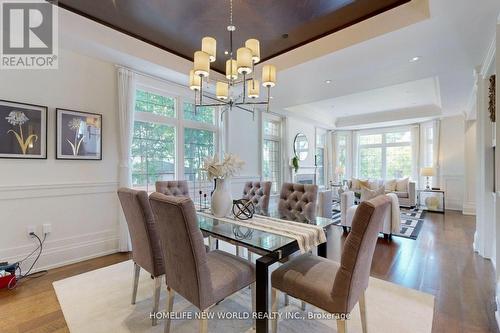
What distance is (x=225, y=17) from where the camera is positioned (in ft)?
8.47

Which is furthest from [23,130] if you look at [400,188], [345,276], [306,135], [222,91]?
[400,188]

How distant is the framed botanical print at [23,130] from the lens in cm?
249

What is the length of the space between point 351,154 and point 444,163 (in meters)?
2.85

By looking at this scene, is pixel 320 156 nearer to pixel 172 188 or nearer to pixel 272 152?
pixel 272 152

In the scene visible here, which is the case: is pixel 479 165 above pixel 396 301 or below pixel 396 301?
above

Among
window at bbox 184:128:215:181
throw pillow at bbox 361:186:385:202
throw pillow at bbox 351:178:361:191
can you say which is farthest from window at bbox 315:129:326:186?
window at bbox 184:128:215:181

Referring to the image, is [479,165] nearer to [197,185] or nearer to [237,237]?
[237,237]

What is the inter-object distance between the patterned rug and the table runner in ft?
6.06

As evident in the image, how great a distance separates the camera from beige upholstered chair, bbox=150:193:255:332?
51.9 inches

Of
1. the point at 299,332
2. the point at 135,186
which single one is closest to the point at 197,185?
the point at 135,186

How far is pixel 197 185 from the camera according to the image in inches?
171

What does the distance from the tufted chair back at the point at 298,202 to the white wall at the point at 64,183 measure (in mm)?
2427

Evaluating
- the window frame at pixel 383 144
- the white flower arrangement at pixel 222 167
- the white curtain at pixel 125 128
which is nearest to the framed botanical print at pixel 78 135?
the white curtain at pixel 125 128

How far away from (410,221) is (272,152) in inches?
138
